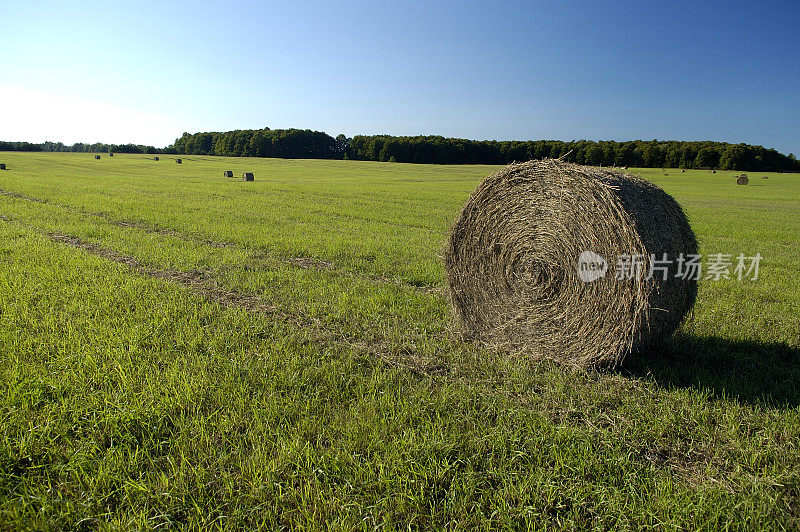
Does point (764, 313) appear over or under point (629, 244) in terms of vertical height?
under

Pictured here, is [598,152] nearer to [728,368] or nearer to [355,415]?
[728,368]

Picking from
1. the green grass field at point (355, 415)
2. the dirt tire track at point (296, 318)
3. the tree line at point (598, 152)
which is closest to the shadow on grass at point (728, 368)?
the green grass field at point (355, 415)

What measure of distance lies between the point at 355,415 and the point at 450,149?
293 feet

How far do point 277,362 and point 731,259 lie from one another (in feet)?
36.2

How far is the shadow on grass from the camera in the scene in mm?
4340

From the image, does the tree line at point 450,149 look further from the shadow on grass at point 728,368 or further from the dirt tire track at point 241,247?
the shadow on grass at point 728,368

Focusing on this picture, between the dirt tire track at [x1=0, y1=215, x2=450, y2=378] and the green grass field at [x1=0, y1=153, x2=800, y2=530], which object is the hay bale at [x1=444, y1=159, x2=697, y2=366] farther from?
the dirt tire track at [x1=0, y1=215, x2=450, y2=378]

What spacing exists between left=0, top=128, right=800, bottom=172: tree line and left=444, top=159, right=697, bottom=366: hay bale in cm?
5931

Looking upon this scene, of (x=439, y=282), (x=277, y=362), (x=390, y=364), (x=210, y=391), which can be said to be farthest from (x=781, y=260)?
(x=210, y=391)

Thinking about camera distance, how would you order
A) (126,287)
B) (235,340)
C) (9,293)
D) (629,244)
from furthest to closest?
(126,287), (9,293), (235,340), (629,244)

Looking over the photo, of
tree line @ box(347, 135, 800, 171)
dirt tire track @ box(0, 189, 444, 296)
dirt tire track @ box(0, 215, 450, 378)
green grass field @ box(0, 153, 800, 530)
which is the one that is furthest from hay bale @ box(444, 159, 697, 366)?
tree line @ box(347, 135, 800, 171)

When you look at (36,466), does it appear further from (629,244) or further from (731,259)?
(731,259)

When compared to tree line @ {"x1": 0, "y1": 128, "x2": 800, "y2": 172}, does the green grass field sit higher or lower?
lower

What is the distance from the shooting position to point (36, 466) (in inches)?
122
